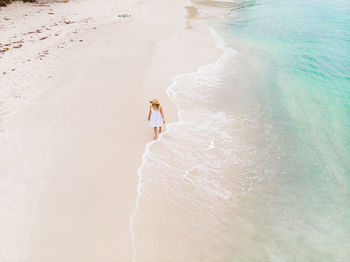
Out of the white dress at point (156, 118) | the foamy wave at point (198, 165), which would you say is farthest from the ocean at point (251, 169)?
the white dress at point (156, 118)

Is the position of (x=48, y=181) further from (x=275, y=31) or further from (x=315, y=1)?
(x=315, y=1)

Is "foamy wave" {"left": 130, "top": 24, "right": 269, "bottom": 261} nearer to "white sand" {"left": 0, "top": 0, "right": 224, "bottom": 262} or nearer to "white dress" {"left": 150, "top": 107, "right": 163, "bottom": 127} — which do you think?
"white sand" {"left": 0, "top": 0, "right": 224, "bottom": 262}

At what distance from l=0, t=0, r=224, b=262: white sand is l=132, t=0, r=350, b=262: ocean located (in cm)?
74

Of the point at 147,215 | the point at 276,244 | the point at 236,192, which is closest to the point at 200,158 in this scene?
the point at 236,192

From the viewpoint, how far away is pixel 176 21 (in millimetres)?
22734

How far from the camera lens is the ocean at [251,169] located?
5664 millimetres

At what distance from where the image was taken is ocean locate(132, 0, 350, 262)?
566cm

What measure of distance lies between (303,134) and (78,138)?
850 centimetres

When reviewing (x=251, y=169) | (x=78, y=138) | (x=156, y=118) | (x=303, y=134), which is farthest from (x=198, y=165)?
(x=303, y=134)

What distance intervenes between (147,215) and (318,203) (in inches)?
193

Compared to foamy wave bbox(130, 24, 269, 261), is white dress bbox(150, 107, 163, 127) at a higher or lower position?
higher

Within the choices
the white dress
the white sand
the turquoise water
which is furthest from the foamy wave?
the turquoise water

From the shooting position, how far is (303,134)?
9648 millimetres

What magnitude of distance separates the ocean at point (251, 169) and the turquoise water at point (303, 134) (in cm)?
3
